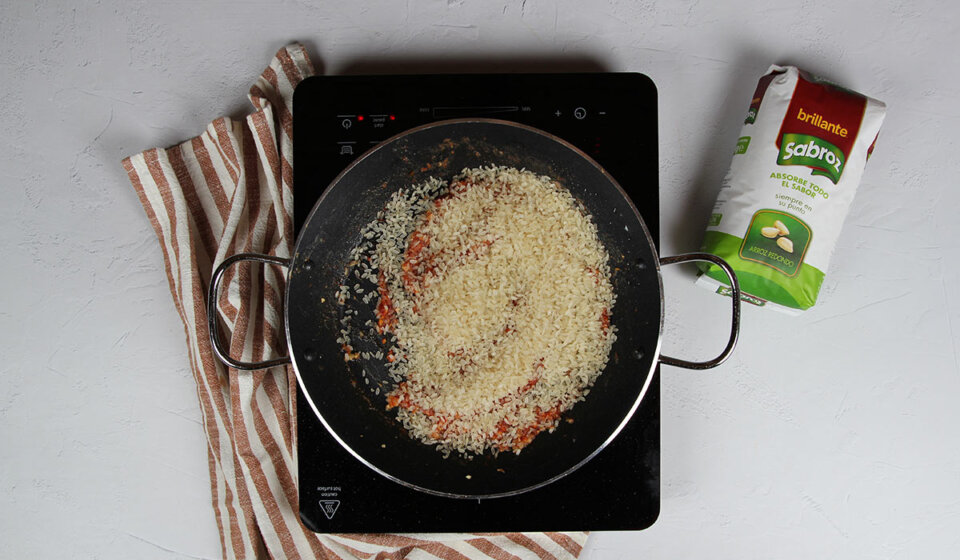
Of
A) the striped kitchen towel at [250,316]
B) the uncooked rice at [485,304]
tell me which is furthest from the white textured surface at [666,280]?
the uncooked rice at [485,304]

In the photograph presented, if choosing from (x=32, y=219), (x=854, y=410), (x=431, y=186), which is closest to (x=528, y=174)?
(x=431, y=186)

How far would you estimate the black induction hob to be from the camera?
787mm

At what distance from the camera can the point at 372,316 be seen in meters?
0.80

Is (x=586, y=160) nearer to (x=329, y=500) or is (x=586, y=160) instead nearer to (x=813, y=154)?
(x=813, y=154)

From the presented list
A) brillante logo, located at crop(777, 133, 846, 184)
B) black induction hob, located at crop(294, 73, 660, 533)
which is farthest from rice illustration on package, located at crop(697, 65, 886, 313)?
black induction hob, located at crop(294, 73, 660, 533)

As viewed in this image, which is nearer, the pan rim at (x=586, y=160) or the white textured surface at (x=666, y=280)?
the pan rim at (x=586, y=160)

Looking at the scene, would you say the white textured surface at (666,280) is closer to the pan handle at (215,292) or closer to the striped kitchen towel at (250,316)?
the striped kitchen towel at (250,316)

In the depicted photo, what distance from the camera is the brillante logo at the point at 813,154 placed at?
0.74 meters

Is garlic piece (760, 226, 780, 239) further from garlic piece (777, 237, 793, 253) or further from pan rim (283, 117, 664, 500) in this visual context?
pan rim (283, 117, 664, 500)

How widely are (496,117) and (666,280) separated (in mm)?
319

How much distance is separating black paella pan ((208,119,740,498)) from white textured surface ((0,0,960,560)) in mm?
109

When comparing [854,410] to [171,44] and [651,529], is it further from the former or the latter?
[171,44]

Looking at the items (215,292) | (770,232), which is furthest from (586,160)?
(215,292)

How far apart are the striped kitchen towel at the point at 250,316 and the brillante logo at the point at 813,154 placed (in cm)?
56
